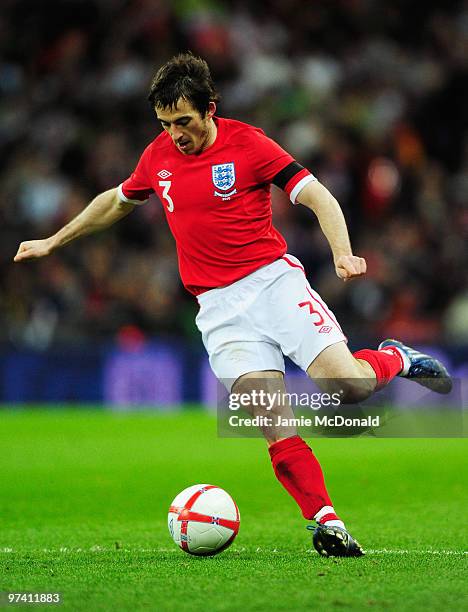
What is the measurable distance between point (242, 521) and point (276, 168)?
2.45m

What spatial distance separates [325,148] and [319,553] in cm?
1124

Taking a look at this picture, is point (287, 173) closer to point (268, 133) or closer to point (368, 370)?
point (368, 370)

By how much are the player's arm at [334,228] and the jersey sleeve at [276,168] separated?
54 millimetres

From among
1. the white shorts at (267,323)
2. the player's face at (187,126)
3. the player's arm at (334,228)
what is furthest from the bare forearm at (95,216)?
the player's arm at (334,228)

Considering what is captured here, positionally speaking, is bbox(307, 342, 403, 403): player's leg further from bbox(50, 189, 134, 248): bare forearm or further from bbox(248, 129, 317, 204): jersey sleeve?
bbox(50, 189, 134, 248): bare forearm

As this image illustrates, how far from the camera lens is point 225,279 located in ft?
19.3

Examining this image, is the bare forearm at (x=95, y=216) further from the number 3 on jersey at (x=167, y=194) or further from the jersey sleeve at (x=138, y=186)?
the number 3 on jersey at (x=167, y=194)

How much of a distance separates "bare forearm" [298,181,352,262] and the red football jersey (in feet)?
0.20

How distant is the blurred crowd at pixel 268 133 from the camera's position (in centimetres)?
1533

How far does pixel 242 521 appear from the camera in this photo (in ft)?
23.6

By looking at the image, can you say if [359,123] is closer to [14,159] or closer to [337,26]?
[337,26]

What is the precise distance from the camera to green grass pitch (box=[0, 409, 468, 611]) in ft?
15.1

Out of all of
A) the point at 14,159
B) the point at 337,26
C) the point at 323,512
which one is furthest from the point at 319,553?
the point at 337,26

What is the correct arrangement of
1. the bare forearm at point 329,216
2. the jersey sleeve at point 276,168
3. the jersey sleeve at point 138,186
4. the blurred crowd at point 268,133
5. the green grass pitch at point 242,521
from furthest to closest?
the blurred crowd at point 268,133, the jersey sleeve at point 138,186, the jersey sleeve at point 276,168, the bare forearm at point 329,216, the green grass pitch at point 242,521
